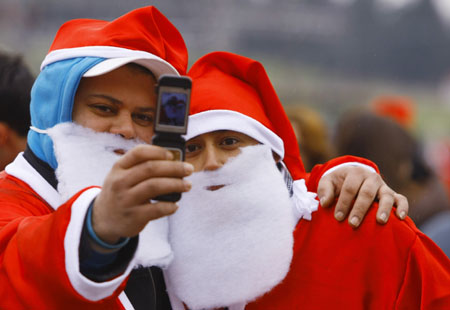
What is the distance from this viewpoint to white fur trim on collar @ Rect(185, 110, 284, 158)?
230 cm

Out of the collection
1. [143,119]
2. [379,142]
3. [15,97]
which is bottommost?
[379,142]

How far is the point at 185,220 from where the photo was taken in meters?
2.21

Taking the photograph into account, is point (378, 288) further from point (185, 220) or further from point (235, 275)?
point (185, 220)

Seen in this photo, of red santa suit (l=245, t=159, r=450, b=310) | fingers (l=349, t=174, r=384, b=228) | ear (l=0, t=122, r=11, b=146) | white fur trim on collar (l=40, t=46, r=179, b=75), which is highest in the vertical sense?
white fur trim on collar (l=40, t=46, r=179, b=75)

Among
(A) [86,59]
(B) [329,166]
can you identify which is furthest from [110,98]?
(B) [329,166]

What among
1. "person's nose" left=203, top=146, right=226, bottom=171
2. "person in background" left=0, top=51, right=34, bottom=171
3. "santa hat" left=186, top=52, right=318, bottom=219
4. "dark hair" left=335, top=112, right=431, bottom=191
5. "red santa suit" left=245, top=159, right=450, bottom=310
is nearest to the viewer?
"red santa suit" left=245, top=159, right=450, bottom=310

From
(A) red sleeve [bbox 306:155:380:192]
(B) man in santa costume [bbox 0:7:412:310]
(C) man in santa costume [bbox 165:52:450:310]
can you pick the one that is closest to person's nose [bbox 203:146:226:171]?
(C) man in santa costume [bbox 165:52:450:310]

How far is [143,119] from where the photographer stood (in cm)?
219

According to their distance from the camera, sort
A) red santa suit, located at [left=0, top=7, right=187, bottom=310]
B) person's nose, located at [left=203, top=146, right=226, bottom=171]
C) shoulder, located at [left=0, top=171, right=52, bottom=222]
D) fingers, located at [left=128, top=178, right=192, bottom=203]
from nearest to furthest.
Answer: fingers, located at [left=128, top=178, right=192, bottom=203] → red santa suit, located at [left=0, top=7, right=187, bottom=310] → shoulder, located at [left=0, top=171, right=52, bottom=222] → person's nose, located at [left=203, top=146, right=226, bottom=171]

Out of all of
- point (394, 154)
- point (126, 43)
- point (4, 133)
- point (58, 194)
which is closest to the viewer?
point (58, 194)

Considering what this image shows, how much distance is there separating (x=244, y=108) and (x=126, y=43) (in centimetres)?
54

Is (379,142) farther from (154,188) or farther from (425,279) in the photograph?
(154,188)

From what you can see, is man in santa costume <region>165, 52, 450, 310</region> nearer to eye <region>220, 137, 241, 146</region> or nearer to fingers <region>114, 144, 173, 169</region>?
eye <region>220, 137, 241, 146</region>

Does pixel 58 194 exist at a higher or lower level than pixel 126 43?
lower
